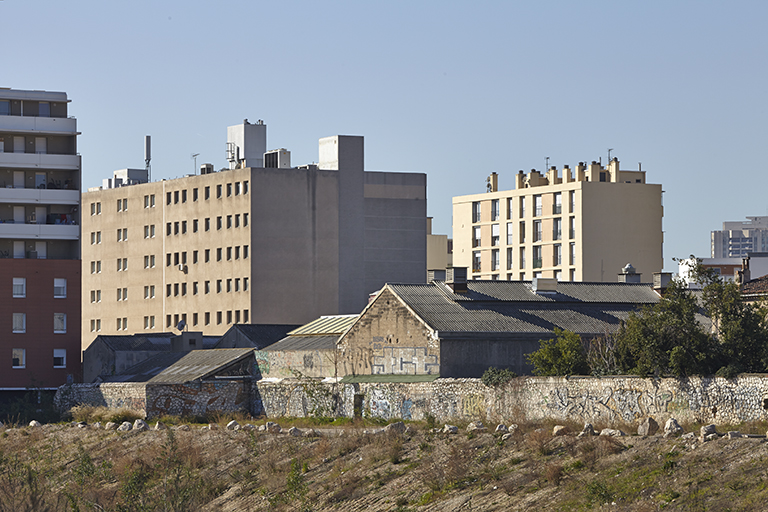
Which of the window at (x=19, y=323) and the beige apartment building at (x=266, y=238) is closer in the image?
the window at (x=19, y=323)

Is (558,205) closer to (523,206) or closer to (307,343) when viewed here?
(523,206)

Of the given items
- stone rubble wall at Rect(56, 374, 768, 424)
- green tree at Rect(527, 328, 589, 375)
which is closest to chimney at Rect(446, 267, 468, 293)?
stone rubble wall at Rect(56, 374, 768, 424)

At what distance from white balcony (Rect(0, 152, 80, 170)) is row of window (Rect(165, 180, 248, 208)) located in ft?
60.7

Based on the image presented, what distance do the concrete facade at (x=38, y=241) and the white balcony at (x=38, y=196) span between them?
0.07 m

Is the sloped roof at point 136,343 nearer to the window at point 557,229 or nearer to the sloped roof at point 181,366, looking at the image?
the sloped roof at point 181,366

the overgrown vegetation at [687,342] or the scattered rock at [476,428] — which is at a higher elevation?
the overgrown vegetation at [687,342]

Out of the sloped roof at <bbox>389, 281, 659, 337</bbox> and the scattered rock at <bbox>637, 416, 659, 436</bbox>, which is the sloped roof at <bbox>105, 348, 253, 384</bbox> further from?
the scattered rock at <bbox>637, 416, 659, 436</bbox>

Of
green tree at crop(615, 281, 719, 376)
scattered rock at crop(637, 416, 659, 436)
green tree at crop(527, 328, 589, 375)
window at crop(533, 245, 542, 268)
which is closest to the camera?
scattered rock at crop(637, 416, 659, 436)

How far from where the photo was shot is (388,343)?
209 feet

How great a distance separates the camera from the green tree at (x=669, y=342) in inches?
1789

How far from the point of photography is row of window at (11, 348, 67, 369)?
86.8m

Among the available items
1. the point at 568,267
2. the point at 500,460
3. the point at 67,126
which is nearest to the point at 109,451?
the point at 500,460

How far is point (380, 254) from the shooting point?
11119cm

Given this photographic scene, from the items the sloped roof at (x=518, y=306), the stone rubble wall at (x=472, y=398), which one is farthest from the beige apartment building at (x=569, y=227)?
the stone rubble wall at (x=472, y=398)
